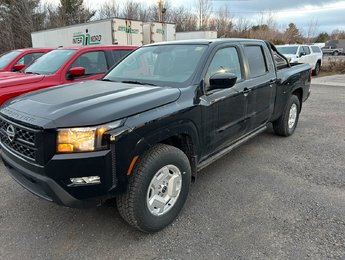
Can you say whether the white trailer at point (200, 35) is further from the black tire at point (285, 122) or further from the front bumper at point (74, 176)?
the front bumper at point (74, 176)

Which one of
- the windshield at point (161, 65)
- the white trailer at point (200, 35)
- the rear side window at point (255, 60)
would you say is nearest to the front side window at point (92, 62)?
the windshield at point (161, 65)

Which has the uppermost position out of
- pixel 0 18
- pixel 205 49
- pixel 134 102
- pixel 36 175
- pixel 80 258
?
pixel 0 18

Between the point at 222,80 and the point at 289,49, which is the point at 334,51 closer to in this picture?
the point at 289,49

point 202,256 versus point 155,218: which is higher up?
point 155,218

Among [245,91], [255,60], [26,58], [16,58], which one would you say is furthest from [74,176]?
[26,58]

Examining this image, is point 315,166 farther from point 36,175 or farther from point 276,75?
point 36,175

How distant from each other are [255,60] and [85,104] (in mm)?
2837

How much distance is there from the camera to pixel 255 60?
4352mm

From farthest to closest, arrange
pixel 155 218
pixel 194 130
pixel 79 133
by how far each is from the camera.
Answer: pixel 194 130 < pixel 155 218 < pixel 79 133

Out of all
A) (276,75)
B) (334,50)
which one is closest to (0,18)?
(276,75)

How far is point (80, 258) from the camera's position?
2500mm

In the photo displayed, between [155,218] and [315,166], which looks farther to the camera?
[315,166]

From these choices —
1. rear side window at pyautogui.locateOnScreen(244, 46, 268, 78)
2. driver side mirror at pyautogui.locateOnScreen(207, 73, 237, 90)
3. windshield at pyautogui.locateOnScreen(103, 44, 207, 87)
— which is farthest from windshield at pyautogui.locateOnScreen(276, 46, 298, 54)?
driver side mirror at pyautogui.locateOnScreen(207, 73, 237, 90)

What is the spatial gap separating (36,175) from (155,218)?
1114 millimetres
